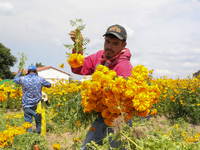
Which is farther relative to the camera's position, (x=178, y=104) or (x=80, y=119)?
(x=178, y=104)

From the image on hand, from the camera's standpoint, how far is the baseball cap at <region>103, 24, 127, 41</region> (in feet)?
7.12

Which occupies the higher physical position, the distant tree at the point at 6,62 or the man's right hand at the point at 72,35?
the distant tree at the point at 6,62

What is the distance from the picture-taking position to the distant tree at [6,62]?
33.5 metres

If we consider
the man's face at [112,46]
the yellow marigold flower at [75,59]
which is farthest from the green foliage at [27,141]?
the man's face at [112,46]

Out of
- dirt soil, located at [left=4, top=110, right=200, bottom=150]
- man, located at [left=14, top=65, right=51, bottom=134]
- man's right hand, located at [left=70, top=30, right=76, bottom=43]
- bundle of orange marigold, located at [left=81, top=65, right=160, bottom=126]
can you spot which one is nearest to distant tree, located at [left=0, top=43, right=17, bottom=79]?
man, located at [left=14, top=65, right=51, bottom=134]

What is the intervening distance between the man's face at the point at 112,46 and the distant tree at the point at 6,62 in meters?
34.7

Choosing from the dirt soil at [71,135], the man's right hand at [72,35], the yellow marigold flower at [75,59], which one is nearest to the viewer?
the dirt soil at [71,135]

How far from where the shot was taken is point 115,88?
1.51 metres

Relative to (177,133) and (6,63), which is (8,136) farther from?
(6,63)

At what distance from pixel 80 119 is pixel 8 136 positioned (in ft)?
4.09

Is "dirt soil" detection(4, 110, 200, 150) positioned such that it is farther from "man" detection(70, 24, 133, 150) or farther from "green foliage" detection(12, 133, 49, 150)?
"man" detection(70, 24, 133, 150)

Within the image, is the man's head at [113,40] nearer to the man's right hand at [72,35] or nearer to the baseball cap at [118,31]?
the baseball cap at [118,31]

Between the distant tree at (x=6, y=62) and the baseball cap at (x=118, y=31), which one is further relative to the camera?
the distant tree at (x=6, y=62)

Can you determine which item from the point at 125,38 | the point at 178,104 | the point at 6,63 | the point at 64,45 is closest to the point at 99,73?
the point at 64,45
